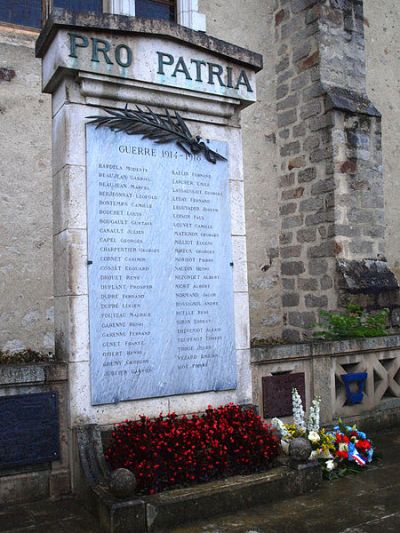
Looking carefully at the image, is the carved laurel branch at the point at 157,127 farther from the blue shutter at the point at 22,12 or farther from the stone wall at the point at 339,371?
the blue shutter at the point at 22,12

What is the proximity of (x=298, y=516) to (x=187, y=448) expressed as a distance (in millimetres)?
744

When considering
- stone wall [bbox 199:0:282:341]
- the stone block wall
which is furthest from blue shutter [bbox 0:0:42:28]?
the stone block wall

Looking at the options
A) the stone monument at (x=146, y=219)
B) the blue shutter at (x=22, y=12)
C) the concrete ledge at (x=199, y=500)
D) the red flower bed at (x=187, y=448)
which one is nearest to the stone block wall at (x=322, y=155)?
the stone monument at (x=146, y=219)

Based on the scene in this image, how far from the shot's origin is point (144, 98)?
13.5ft

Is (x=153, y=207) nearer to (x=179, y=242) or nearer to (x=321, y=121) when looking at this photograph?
(x=179, y=242)

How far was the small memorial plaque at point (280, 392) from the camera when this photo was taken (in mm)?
4500

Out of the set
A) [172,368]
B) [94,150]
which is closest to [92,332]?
[172,368]

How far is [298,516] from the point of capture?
3.24 metres

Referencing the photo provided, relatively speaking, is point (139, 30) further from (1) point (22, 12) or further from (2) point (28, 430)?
(1) point (22, 12)

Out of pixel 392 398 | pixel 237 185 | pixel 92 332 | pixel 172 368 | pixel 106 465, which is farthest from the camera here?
pixel 392 398

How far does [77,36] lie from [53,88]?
421 mm

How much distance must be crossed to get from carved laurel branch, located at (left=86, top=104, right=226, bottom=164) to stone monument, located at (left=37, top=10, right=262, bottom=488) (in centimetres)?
1

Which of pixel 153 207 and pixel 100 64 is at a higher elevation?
pixel 100 64

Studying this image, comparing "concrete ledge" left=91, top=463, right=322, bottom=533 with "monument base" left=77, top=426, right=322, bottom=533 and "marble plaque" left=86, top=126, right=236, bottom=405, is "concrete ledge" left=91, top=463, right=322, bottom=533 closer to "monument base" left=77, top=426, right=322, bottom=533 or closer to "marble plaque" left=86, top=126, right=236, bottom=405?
"monument base" left=77, top=426, right=322, bottom=533
